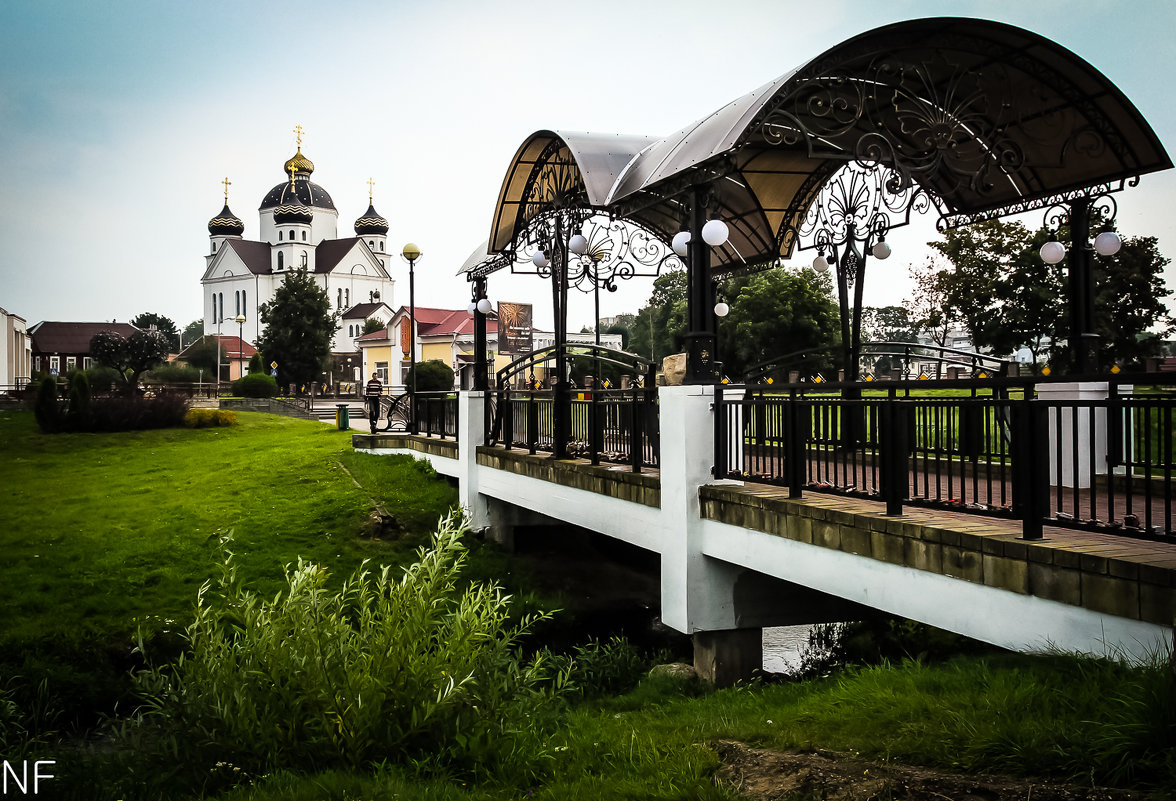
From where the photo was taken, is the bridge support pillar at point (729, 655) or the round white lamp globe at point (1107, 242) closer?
the bridge support pillar at point (729, 655)

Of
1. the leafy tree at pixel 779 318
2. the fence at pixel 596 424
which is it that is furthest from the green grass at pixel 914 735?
the leafy tree at pixel 779 318

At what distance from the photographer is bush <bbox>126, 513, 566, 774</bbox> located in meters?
5.66

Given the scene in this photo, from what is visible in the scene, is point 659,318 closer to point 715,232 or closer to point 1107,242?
point 1107,242

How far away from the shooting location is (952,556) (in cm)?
604

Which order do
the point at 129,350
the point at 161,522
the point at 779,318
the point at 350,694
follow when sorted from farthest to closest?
the point at 129,350 < the point at 779,318 < the point at 161,522 < the point at 350,694

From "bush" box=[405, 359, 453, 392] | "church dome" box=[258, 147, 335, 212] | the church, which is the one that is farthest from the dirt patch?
"church dome" box=[258, 147, 335, 212]

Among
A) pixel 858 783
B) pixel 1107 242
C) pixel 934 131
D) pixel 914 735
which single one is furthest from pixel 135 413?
pixel 858 783

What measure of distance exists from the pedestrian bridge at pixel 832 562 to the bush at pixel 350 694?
2.58 meters

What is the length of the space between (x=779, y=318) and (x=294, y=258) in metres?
63.6

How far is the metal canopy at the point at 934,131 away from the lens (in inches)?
359

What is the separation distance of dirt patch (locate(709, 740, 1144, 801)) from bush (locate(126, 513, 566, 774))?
1.26 metres

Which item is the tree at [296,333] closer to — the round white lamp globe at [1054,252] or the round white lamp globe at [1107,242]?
the round white lamp globe at [1054,252]

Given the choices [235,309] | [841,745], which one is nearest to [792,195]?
[841,745]

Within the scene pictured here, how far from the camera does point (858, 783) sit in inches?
177
